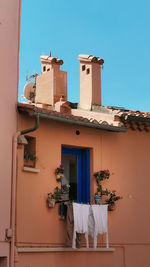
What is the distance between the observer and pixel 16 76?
11.8m

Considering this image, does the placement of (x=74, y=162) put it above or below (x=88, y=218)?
above

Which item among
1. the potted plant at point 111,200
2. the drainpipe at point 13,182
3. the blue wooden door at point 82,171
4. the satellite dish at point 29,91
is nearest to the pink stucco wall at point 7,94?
the drainpipe at point 13,182

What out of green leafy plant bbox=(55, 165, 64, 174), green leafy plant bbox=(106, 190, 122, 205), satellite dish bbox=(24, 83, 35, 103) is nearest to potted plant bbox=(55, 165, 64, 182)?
green leafy plant bbox=(55, 165, 64, 174)

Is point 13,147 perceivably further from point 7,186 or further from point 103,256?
point 103,256

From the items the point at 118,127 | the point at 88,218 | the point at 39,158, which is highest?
the point at 118,127

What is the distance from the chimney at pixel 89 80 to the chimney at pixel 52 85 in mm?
673

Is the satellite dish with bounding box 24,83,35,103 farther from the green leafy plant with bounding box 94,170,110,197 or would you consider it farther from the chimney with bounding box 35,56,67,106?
the green leafy plant with bounding box 94,170,110,197

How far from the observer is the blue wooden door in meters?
12.8

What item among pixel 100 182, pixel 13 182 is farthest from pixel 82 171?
pixel 13 182

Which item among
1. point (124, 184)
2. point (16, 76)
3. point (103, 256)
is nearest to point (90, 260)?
point (103, 256)

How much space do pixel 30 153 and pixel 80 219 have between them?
2045 mm

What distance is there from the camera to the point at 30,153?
470 inches

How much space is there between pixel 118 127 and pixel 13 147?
10.3 feet

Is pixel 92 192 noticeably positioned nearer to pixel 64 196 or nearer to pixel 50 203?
pixel 64 196
